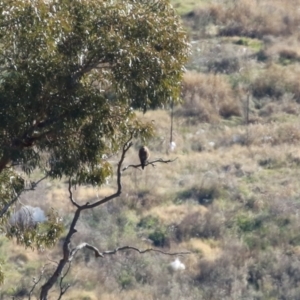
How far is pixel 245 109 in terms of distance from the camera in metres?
28.6

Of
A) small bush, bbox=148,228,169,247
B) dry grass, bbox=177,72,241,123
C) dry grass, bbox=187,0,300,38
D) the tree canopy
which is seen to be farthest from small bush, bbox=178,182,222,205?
dry grass, bbox=187,0,300,38

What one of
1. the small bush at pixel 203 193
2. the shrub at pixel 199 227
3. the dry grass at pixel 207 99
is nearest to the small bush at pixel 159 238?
the shrub at pixel 199 227

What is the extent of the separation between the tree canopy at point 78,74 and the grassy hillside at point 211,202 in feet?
18.5

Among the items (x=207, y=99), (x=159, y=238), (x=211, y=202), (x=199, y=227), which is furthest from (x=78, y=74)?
(x=207, y=99)

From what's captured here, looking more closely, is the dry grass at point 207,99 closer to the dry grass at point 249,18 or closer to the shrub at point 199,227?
the dry grass at point 249,18

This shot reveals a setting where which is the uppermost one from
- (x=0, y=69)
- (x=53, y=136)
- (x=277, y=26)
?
(x=0, y=69)

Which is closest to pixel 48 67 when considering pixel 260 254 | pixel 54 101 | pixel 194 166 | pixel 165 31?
pixel 54 101

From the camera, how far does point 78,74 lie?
31.2 ft

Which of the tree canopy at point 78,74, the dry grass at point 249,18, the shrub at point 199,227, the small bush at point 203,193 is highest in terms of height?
the tree canopy at point 78,74

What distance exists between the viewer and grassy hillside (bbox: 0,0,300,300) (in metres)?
18.3

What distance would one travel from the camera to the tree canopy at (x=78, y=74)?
29.9ft

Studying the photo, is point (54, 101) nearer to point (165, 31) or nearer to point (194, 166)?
point (165, 31)

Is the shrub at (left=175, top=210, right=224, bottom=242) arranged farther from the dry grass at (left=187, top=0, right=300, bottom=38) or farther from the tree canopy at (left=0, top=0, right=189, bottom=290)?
the dry grass at (left=187, top=0, right=300, bottom=38)

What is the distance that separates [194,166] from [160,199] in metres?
2.55
